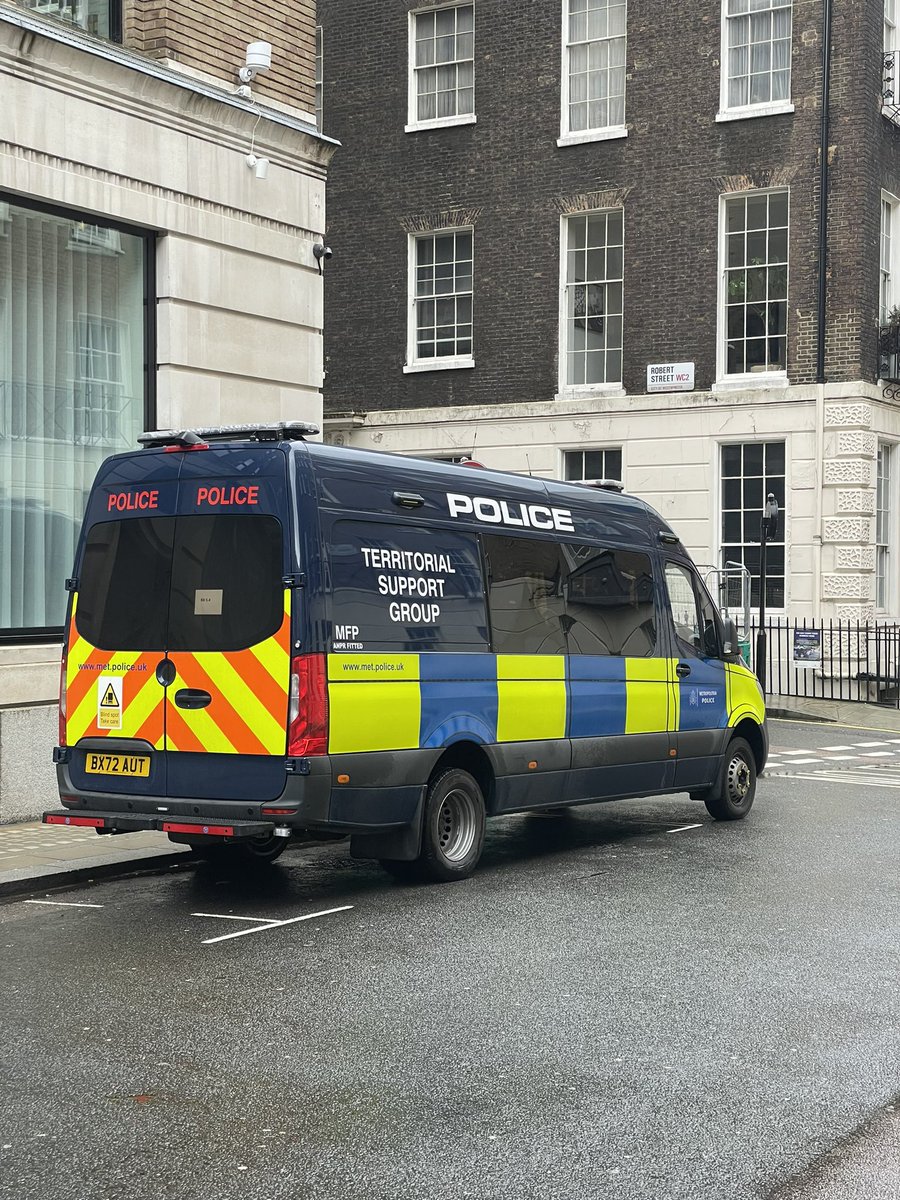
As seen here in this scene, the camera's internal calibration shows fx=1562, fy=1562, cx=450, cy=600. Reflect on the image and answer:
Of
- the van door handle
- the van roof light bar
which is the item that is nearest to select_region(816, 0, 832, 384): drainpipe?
the van roof light bar

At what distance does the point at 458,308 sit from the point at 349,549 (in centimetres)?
1960

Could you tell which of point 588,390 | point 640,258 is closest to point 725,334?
point 640,258

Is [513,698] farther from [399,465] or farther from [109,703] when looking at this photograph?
[109,703]

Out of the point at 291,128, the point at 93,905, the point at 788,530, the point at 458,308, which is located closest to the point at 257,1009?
the point at 93,905

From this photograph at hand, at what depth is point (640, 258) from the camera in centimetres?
2620

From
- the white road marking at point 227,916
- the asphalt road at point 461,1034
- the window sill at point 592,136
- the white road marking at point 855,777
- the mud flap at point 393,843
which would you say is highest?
the window sill at point 592,136

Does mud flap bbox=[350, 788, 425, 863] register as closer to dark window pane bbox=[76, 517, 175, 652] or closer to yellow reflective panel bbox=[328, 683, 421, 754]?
yellow reflective panel bbox=[328, 683, 421, 754]

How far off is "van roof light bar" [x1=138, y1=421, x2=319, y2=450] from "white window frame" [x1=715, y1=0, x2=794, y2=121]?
17.8m

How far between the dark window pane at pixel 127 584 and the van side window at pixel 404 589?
3.63 feet

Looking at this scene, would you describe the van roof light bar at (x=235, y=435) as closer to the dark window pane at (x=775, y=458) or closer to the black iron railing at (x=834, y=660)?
the black iron railing at (x=834, y=660)

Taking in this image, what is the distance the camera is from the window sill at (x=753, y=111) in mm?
24812

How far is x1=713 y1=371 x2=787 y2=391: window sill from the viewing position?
25062 mm

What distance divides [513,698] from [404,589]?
1.32m

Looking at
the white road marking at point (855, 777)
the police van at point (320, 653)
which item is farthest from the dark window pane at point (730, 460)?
the police van at point (320, 653)
